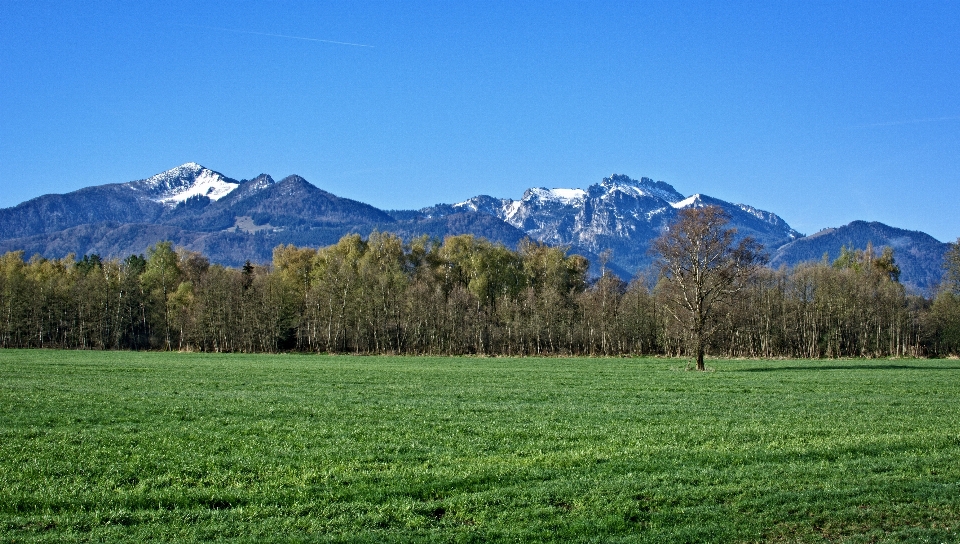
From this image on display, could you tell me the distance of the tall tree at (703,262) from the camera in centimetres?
5594

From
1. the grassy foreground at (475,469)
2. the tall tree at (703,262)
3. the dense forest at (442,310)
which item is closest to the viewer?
the grassy foreground at (475,469)

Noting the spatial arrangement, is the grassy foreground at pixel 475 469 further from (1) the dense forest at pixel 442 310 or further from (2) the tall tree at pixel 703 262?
(1) the dense forest at pixel 442 310

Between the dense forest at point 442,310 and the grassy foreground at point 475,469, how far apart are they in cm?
6875

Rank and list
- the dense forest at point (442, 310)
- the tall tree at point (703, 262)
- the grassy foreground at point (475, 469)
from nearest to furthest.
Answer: the grassy foreground at point (475, 469) → the tall tree at point (703, 262) → the dense forest at point (442, 310)

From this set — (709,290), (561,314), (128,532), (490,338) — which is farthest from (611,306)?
(128,532)

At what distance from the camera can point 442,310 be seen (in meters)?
102

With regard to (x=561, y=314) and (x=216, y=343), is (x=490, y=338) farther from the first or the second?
(x=216, y=343)

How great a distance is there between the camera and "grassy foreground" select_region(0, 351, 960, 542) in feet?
40.4

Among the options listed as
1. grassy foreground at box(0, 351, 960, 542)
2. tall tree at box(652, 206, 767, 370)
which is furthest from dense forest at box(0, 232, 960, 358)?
grassy foreground at box(0, 351, 960, 542)

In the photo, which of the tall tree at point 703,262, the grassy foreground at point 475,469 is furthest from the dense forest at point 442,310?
the grassy foreground at point 475,469

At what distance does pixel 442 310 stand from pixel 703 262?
168 ft

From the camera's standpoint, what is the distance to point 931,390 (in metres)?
37.0

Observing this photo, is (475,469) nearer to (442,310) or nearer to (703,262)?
(703,262)

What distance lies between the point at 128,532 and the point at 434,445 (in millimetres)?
9045
